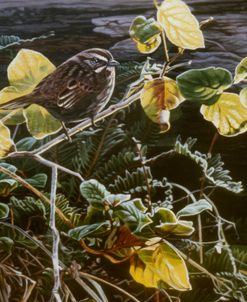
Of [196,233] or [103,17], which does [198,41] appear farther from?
[196,233]

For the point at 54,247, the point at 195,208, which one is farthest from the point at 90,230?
the point at 195,208

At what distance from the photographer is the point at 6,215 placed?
105 cm

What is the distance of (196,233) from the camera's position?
1.07 m

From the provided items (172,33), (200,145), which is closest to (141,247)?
(200,145)

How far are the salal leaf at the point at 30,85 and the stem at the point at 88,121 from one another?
2cm

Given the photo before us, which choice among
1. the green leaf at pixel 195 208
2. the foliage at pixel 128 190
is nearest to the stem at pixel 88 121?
the foliage at pixel 128 190

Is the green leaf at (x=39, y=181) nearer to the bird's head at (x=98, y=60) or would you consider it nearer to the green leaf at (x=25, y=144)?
the green leaf at (x=25, y=144)

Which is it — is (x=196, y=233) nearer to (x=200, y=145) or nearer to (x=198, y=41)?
(x=200, y=145)

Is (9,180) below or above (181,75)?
below

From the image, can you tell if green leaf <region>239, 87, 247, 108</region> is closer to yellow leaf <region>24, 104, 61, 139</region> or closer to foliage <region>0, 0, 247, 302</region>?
foliage <region>0, 0, 247, 302</region>

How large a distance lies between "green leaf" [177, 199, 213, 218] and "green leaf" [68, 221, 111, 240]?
0.12 metres

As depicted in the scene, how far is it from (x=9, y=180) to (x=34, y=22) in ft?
0.95

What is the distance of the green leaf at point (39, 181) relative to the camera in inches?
41.4

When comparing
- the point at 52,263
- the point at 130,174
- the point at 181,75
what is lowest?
the point at 52,263
